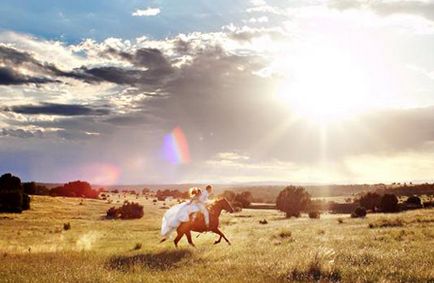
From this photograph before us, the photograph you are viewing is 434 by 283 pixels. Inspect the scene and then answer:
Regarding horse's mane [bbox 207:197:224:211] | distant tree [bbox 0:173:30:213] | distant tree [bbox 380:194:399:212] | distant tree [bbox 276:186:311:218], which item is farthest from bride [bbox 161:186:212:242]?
distant tree [bbox 380:194:399:212]

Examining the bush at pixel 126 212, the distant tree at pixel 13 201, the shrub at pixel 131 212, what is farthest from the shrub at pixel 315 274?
the shrub at pixel 131 212

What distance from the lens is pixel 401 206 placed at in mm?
79500

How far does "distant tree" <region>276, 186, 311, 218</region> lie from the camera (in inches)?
3113

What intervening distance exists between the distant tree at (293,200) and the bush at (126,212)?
2210 cm

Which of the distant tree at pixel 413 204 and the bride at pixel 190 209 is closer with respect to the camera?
the bride at pixel 190 209

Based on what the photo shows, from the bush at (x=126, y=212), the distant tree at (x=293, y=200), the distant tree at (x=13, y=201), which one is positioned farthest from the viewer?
the distant tree at (x=293, y=200)

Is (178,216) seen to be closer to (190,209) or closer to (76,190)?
(190,209)

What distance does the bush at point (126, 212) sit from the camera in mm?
66688

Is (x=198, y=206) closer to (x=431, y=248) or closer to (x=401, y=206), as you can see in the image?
(x=431, y=248)

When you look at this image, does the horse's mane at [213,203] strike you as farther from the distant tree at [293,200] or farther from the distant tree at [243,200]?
the distant tree at [243,200]

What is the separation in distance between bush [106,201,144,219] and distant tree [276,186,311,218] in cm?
2210

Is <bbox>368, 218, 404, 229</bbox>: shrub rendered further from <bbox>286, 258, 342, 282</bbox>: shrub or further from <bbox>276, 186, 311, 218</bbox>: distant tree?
<bbox>276, 186, 311, 218</bbox>: distant tree

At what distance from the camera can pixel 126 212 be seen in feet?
222

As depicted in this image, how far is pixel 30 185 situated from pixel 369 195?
56.6 m
